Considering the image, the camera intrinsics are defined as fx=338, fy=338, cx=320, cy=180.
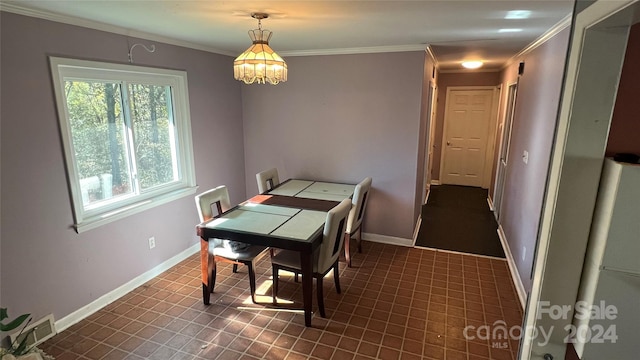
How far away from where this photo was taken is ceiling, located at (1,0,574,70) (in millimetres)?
2018

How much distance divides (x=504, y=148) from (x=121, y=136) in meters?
4.84

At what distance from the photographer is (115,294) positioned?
296 centimetres

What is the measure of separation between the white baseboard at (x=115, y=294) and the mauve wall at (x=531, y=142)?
3.30 metres

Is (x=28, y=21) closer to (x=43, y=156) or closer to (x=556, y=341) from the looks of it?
(x=43, y=156)

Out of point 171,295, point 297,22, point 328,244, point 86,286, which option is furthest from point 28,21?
point 328,244

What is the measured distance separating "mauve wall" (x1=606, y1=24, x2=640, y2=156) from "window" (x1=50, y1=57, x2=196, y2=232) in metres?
3.14

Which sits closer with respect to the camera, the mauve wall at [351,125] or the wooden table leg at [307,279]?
the wooden table leg at [307,279]

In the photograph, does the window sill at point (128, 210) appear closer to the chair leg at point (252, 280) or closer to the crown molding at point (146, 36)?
the chair leg at point (252, 280)

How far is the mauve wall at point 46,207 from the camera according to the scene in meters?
2.16

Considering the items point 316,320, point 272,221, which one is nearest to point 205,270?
point 272,221

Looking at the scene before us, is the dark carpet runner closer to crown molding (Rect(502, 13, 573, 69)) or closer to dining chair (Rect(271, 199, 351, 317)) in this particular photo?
dining chair (Rect(271, 199, 351, 317))

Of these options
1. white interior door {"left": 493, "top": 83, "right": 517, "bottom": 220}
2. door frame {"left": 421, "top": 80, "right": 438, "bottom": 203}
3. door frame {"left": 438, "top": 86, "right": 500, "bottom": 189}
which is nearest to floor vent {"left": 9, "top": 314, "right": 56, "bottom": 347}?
door frame {"left": 421, "top": 80, "right": 438, "bottom": 203}

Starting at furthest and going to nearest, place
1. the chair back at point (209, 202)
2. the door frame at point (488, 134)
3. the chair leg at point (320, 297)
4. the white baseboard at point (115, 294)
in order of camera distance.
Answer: the door frame at point (488, 134) → the chair back at point (209, 202) → the chair leg at point (320, 297) → the white baseboard at point (115, 294)

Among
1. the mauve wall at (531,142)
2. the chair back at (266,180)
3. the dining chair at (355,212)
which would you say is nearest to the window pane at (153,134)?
the chair back at (266,180)
